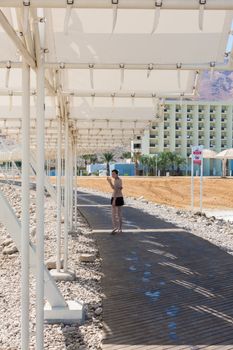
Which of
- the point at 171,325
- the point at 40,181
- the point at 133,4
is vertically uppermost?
the point at 133,4

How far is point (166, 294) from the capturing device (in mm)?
6523

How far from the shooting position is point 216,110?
3888 inches

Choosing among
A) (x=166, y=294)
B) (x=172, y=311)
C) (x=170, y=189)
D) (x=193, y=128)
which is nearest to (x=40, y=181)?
(x=172, y=311)

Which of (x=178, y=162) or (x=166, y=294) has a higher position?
(x=178, y=162)

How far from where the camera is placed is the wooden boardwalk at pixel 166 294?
16.1ft

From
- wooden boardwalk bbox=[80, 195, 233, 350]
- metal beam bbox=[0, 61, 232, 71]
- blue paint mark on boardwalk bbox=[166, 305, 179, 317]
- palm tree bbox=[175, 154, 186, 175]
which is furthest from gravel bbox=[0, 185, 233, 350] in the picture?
palm tree bbox=[175, 154, 186, 175]

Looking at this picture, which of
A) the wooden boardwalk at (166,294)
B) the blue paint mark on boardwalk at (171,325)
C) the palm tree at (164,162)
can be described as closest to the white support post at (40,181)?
the wooden boardwalk at (166,294)

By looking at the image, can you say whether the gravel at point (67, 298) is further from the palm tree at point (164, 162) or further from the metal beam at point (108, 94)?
the palm tree at point (164, 162)

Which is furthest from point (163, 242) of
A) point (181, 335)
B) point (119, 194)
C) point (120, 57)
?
point (120, 57)

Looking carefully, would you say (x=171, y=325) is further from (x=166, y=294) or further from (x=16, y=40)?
(x=16, y=40)

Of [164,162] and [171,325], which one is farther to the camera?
[164,162]

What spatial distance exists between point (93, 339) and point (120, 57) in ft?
8.79

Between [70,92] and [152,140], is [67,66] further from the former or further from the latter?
[152,140]

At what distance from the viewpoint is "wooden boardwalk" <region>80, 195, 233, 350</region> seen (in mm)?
4902
